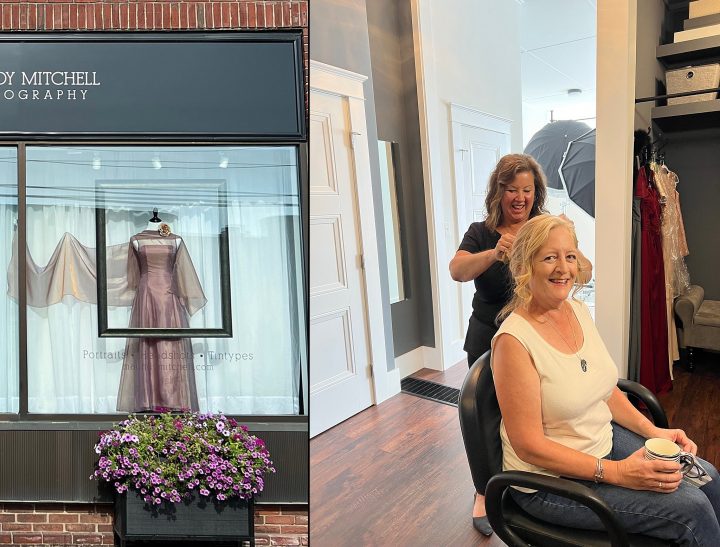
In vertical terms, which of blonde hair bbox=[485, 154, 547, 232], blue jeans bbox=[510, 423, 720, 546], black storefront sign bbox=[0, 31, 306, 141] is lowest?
blue jeans bbox=[510, 423, 720, 546]

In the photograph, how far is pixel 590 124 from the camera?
938 millimetres

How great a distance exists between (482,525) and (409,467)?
19 centimetres

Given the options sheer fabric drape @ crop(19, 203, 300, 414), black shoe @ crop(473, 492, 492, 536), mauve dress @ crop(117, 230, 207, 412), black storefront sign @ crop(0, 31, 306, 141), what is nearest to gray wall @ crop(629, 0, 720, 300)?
black shoe @ crop(473, 492, 492, 536)

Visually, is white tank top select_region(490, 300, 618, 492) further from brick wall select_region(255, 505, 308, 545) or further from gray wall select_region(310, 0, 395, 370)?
brick wall select_region(255, 505, 308, 545)

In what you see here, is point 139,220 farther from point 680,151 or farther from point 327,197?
point 680,151

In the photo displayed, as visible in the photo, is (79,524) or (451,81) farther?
(79,524)

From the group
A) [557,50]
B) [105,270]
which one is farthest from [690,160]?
[105,270]

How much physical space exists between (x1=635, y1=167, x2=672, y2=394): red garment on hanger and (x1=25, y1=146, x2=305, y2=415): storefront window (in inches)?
73.9

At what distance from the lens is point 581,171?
94 centimetres

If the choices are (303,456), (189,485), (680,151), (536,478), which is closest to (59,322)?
(189,485)

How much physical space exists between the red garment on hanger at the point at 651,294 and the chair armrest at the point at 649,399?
0.02m

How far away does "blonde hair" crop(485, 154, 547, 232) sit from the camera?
913 millimetres

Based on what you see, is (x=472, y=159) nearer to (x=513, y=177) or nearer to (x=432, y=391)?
(x=513, y=177)

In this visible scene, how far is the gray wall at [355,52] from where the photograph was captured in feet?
3.15
